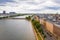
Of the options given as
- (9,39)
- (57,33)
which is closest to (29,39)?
(9,39)

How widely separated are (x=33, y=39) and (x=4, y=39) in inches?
52.3

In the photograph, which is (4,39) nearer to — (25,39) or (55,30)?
(25,39)

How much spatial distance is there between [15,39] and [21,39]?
279mm

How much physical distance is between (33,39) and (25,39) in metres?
0.37

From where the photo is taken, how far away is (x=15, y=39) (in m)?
7.80

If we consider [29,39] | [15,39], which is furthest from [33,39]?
[15,39]

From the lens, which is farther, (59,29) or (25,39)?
Result: (59,29)

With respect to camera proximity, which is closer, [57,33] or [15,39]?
[15,39]

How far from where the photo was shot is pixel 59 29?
8.49 meters

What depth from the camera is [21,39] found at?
7770 mm

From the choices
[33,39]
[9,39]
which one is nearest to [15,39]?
[9,39]

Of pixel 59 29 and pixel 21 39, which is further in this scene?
pixel 59 29

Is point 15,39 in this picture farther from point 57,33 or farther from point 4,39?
point 57,33

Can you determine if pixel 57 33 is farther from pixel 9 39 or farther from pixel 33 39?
pixel 9 39
